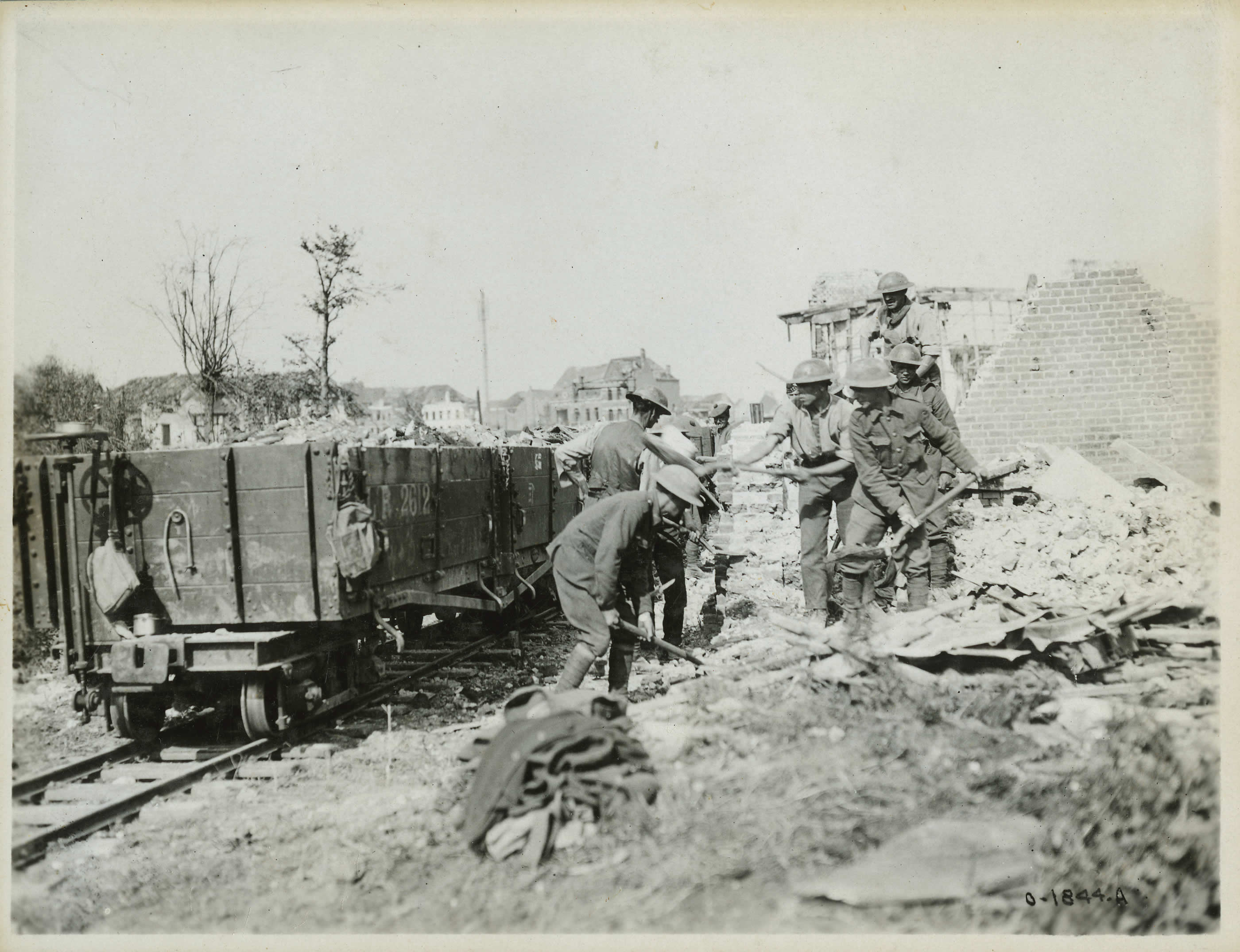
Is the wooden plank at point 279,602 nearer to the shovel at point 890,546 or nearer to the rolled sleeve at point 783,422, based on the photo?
the shovel at point 890,546

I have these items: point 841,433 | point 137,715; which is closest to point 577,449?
point 841,433

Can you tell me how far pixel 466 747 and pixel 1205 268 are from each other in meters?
4.60

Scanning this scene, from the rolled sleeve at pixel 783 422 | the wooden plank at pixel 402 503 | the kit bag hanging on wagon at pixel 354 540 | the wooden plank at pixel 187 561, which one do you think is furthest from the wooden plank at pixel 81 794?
the rolled sleeve at pixel 783 422

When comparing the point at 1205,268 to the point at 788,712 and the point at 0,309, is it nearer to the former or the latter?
the point at 788,712

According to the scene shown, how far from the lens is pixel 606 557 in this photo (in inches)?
192

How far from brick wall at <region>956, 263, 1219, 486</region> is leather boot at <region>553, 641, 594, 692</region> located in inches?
287

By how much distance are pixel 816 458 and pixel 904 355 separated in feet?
3.78

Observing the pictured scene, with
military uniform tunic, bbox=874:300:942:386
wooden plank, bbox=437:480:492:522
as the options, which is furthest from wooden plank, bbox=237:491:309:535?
military uniform tunic, bbox=874:300:942:386

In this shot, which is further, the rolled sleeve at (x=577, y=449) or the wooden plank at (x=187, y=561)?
the rolled sleeve at (x=577, y=449)

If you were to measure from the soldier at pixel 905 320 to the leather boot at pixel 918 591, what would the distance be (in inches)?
90.4

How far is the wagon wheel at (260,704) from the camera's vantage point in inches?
203

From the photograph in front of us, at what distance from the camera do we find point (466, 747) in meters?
4.29

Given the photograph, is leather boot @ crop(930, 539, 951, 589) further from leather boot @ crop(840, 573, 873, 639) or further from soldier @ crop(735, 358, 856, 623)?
leather boot @ crop(840, 573, 873, 639)

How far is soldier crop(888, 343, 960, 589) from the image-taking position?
685 cm
